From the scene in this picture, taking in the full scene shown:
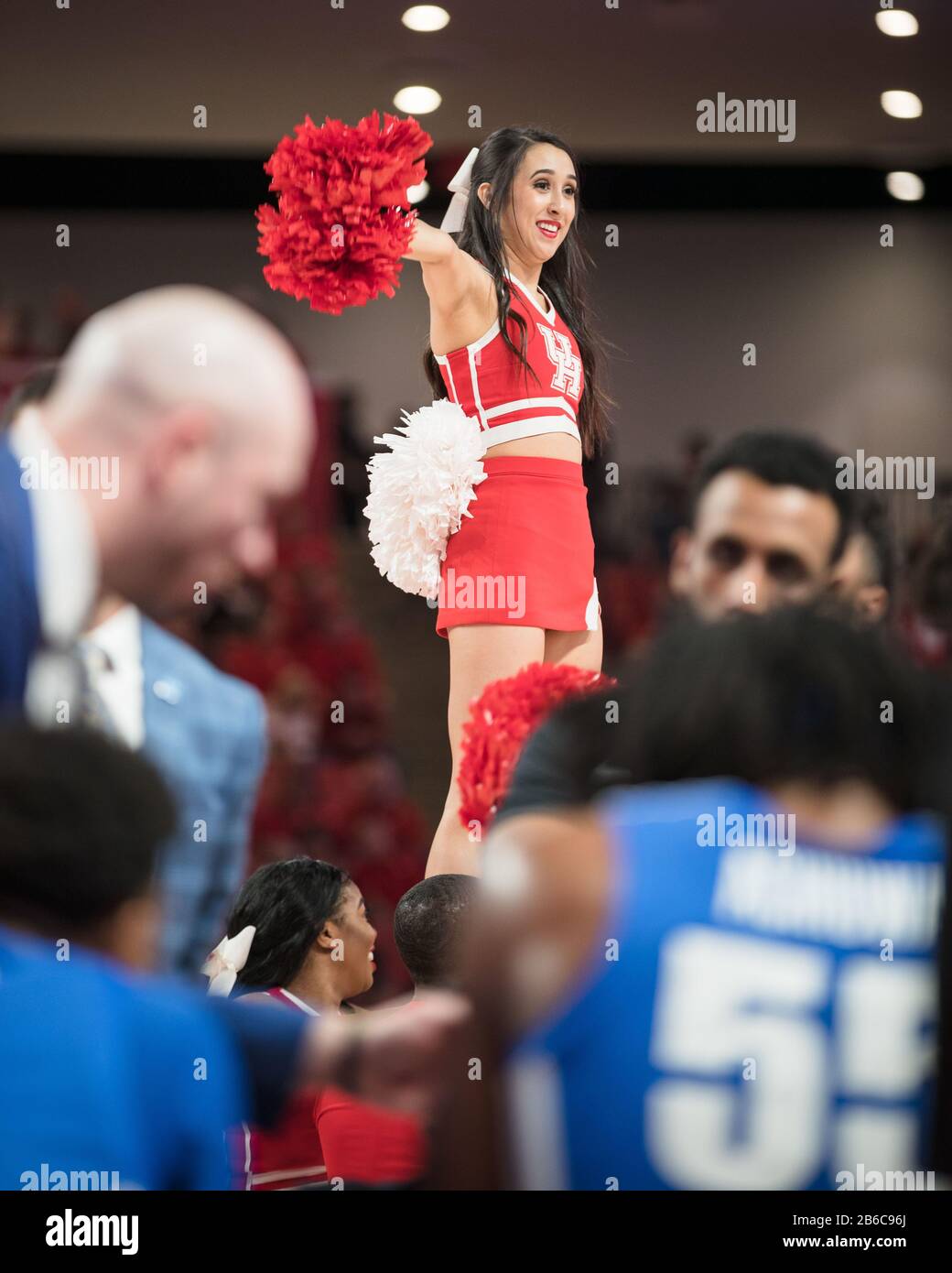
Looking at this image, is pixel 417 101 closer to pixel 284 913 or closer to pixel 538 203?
pixel 538 203

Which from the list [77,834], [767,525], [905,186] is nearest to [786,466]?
[767,525]

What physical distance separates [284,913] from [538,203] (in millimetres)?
1333

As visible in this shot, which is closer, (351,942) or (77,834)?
(77,834)

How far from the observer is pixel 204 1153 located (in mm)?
1426

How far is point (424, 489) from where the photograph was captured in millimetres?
2670

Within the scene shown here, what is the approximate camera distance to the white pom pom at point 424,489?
2.67m

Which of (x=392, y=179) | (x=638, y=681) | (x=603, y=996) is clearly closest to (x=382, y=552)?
(x=392, y=179)

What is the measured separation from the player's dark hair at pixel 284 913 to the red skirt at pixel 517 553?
1.76 feet

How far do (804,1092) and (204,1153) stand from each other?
60 centimetres

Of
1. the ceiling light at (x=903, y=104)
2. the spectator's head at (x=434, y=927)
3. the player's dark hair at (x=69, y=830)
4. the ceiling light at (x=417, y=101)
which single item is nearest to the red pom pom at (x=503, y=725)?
the spectator's head at (x=434, y=927)

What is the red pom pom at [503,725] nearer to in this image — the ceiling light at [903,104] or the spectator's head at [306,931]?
the spectator's head at [306,931]

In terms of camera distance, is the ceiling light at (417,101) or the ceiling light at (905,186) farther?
the ceiling light at (417,101)
